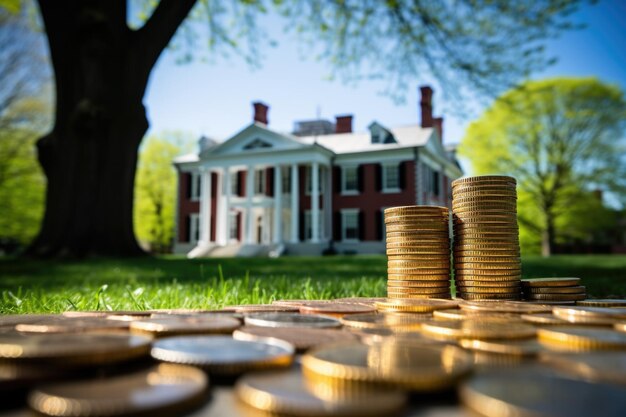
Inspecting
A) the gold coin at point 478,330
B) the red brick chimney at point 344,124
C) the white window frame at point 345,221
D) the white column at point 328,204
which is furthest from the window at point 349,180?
the gold coin at point 478,330

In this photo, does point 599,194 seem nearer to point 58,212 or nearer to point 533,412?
point 58,212

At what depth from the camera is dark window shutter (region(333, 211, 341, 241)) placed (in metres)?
27.8

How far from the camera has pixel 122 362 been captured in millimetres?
778

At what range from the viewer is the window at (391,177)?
26.9 metres

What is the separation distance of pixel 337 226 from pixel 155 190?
20.3 m

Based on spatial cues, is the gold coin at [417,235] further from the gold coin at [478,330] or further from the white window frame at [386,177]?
the white window frame at [386,177]

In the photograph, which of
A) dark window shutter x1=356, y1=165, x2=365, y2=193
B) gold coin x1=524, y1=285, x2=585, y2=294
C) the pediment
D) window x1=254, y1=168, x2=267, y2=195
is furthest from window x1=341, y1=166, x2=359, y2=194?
gold coin x1=524, y1=285, x2=585, y2=294

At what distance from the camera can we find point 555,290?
2.13 meters

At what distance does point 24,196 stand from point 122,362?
1312 inches

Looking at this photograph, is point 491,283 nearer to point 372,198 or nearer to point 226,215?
point 372,198

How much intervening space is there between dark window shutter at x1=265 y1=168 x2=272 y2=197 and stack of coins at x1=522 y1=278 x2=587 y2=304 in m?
27.3

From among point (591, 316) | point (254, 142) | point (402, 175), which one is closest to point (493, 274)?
point (591, 316)

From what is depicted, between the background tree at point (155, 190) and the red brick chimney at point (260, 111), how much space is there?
1316 cm

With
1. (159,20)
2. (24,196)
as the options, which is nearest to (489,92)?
(159,20)
